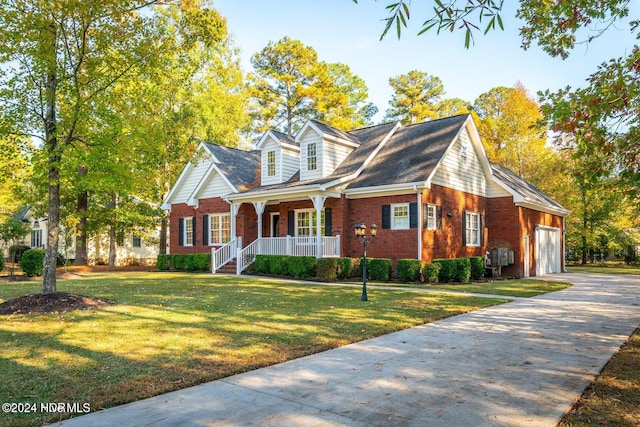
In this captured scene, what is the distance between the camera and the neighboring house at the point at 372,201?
1755 cm

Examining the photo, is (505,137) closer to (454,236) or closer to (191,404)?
(454,236)

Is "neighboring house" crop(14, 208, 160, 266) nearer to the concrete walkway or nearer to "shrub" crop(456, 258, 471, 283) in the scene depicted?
"shrub" crop(456, 258, 471, 283)

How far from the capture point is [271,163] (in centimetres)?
2158

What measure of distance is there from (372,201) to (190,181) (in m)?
11.6

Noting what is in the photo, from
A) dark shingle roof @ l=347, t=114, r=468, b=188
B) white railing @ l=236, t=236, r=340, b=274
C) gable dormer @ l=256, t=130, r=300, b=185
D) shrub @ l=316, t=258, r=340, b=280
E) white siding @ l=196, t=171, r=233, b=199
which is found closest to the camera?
shrub @ l=316, t=258, r=340, b=280

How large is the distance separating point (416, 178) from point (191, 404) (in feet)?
45.6

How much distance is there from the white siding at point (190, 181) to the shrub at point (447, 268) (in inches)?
545

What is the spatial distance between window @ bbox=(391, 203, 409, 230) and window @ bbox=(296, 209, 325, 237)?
132 inches

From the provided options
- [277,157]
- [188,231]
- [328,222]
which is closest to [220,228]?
[188,231]

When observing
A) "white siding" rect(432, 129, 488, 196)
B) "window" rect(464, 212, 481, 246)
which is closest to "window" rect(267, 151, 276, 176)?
"white siding" rect(432, 129, 488, 196)

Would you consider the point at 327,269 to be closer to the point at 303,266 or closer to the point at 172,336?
the point at 303,266

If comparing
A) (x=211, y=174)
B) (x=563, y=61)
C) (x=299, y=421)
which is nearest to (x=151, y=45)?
(x=563, y=61)

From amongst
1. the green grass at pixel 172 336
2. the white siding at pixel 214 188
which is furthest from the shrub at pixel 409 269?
the white siding at pixel 214 188

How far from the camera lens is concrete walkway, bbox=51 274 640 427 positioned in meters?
3.73
